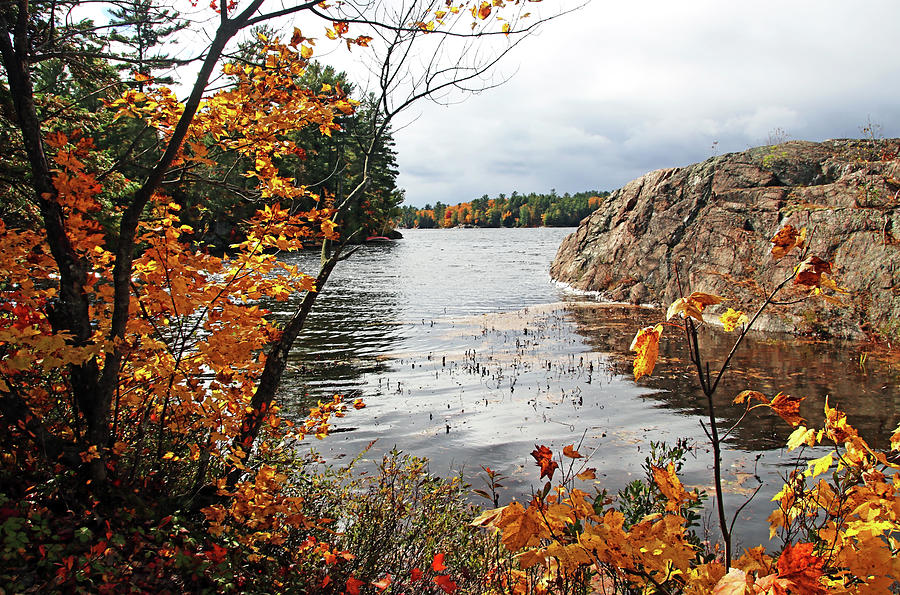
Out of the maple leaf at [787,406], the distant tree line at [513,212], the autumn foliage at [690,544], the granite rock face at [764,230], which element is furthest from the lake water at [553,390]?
the distant tree line at [513,212]

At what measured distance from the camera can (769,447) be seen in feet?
24.0

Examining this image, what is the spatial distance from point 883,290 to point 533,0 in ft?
43.2

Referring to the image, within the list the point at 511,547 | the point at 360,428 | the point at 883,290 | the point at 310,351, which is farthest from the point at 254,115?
the point at 883,290

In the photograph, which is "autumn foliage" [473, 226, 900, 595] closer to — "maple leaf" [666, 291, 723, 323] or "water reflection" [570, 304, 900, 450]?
"maple leaf" [666, 291, 723, 323]

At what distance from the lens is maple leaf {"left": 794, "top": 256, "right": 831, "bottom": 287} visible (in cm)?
185

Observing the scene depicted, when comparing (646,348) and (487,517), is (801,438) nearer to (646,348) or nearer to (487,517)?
(646,348)

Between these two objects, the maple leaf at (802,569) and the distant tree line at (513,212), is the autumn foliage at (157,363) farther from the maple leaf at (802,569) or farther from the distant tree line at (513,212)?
the distant tree line at (513,212)

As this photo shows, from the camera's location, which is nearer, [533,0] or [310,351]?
[533,0]

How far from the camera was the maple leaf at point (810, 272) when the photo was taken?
1851 millimetres

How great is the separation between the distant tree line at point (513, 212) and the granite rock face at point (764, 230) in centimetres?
11947

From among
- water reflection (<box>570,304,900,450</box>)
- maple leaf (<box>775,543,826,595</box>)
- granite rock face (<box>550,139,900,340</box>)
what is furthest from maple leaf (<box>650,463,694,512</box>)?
granite rock face (<box>550,139,900,340</box>)

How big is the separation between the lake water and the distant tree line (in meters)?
125

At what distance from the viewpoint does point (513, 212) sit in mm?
161625

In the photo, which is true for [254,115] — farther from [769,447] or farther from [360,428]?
[769,447]
